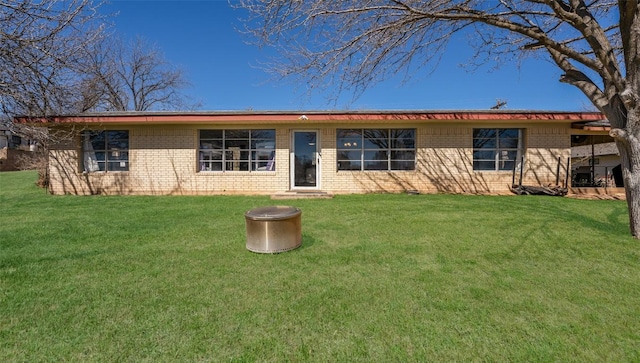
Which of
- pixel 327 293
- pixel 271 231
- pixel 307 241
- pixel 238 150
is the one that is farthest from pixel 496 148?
pixel 327 293

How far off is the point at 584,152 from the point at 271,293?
74.2ft

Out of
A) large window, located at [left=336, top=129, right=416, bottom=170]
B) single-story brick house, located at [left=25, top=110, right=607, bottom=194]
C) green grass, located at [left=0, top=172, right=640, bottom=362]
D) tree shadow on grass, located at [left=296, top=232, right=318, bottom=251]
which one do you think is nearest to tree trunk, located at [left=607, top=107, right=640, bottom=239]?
green grass, located at [left=0, top=172, right=640, bottom=362]

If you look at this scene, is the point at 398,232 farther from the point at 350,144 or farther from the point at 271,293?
the point at 350,144

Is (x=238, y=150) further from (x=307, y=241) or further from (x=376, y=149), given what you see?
(x=307, y=241)

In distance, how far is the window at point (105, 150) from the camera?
Answer: 10.6 meters

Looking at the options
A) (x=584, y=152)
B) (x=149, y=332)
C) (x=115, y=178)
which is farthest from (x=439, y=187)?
(x=584, y=152)

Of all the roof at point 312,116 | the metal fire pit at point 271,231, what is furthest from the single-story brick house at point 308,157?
the metal fire pit at point 271,231

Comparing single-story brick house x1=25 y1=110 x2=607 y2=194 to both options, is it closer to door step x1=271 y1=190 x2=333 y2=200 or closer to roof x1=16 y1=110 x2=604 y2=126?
roof x1=16 y1=110 x2=604 y2=126

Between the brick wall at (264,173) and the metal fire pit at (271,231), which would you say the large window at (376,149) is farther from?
the metal fire pit at (271,231)

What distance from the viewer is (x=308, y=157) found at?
34.6 ft

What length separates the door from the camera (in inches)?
412

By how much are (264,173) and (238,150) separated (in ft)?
4.25

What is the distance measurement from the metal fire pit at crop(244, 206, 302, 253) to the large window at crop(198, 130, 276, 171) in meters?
6.56

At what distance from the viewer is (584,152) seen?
17.8m
